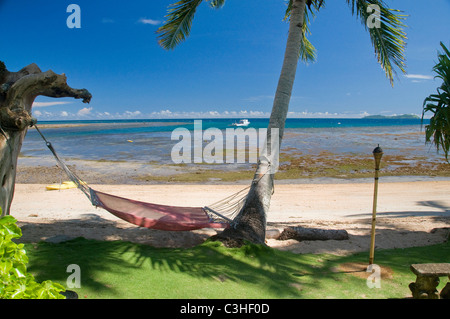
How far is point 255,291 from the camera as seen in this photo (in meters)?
2.65

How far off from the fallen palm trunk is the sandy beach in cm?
9

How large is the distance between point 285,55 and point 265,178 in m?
1.71

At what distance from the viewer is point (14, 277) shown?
3.97ft

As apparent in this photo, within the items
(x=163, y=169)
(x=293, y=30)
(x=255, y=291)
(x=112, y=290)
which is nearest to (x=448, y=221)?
(x=293, y=30)

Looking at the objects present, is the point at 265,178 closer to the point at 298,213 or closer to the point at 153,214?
the point at 153,214

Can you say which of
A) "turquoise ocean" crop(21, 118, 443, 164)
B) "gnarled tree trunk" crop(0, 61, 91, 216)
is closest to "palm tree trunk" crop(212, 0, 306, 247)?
"turquoise ocean" crop(21, 118, 443, 164)

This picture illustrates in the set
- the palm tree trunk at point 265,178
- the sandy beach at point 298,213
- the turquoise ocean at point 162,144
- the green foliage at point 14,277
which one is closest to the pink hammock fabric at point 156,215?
the palm tree trunk at point 265,178

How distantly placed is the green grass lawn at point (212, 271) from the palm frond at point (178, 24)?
143 inches

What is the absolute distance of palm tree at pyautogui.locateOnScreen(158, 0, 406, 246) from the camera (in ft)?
12.6

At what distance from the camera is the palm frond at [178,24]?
5.34 metres

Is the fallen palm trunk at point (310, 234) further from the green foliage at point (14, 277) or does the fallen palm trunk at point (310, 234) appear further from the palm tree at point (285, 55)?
the green foliage at point (14, 277)
